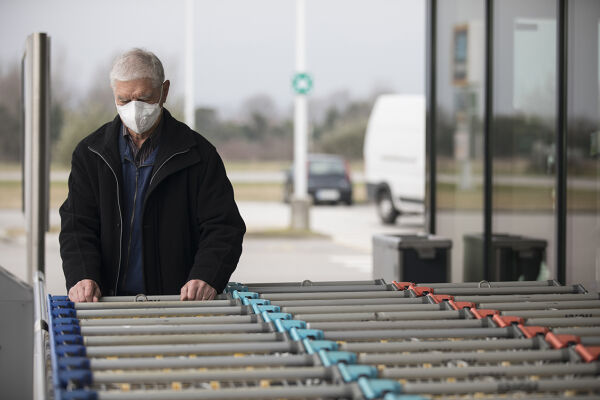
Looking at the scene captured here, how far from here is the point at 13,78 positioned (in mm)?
43750

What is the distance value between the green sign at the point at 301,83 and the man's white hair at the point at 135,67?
19553mm

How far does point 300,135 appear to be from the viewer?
77.5 feet

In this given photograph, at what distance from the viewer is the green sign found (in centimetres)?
2333

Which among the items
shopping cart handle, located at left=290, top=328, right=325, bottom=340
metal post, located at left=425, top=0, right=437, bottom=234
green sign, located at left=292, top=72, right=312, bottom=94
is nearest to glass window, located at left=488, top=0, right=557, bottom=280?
metal post, located at left=425, top=0, right=437, bottom=234

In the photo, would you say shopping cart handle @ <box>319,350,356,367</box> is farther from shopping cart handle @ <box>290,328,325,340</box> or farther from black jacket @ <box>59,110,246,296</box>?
black jacket @ <box>59,110,246,296</box>

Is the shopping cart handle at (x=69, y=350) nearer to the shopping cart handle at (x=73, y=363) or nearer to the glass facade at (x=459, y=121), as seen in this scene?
the shopping cart handle at (x=73, y=363)

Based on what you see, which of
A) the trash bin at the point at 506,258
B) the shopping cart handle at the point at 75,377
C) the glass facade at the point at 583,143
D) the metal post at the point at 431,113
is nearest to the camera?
the shopping cart handle at the point at 75,377

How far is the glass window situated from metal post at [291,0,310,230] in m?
14.0

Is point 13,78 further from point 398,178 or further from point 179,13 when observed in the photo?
point 398,178

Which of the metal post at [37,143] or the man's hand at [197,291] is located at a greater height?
the metal post at [37,143]

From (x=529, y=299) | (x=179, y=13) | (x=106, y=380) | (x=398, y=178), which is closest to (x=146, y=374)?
(x=106, y=380)

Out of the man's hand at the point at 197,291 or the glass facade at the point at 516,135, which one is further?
the glass facade at the point at 516,135

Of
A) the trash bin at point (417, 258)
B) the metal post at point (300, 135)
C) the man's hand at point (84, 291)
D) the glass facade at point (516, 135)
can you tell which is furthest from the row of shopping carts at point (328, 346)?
the metal post at point (300, 135)

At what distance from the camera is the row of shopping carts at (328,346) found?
248cm
